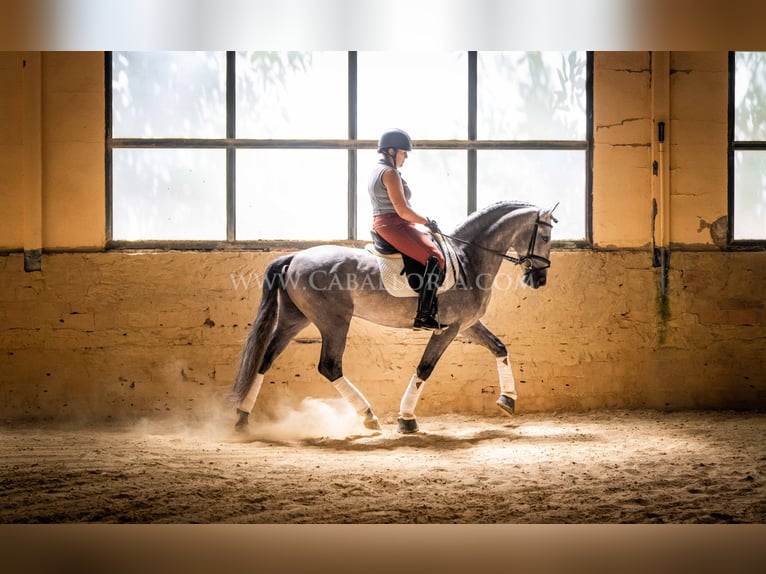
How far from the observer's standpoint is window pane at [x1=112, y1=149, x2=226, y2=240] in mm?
5934

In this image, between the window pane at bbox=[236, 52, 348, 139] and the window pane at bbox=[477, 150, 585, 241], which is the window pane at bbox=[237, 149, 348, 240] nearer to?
the window pane at bbox=[236, 52, 348, 139]

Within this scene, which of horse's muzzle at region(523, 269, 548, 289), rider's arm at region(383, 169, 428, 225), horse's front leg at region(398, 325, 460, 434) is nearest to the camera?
rider's arm at region(383, 169, 428, 225)

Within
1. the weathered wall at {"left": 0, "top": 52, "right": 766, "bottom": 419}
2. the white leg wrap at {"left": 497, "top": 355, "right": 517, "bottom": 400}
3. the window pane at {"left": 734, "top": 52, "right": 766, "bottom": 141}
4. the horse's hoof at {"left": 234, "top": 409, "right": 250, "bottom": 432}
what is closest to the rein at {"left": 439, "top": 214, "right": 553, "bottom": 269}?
the white leg wrap at {"left": 497, "top": 355, "right": 517, "bottom": 400}

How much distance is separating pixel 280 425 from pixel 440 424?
47.7 inches

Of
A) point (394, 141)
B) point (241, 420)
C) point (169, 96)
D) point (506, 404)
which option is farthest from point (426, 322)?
point (169, 96)

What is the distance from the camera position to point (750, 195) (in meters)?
6.07

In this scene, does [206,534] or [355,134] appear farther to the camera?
[355,134]

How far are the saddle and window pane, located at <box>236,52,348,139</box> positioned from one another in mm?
1476

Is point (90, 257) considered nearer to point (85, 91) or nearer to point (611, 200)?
point (85, 91)

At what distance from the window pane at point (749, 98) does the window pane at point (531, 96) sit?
49.7 inches

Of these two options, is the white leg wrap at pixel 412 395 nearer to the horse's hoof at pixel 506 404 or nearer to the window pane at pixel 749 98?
the horse's hoof at pixel 506 404

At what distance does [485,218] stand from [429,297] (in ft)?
2.45

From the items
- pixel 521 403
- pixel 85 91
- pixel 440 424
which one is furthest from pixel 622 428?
pixel 85 91

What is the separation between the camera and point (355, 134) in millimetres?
5914
